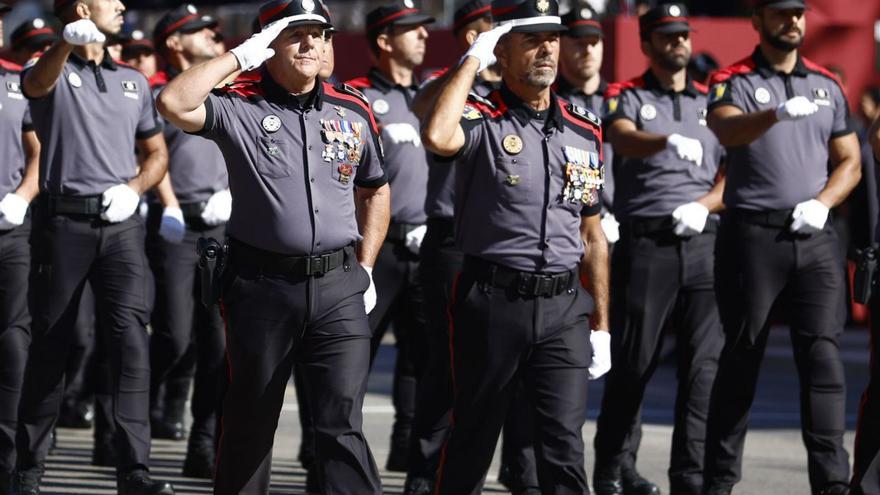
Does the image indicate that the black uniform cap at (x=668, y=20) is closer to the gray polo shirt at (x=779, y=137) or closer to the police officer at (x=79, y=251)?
the gray polo shirt at (x=779, y=137)

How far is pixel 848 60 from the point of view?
55.4ft

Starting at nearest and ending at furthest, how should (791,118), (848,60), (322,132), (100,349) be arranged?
(322,132), (791,118), (100,349), (848,60)

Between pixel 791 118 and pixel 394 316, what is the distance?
247 cm

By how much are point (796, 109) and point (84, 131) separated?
10.1ft

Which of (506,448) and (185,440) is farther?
(185,440)

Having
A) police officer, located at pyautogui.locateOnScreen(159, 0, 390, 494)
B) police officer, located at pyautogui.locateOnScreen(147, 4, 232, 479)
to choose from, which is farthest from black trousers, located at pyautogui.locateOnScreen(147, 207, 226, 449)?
police officer, located at pyautogui.locateOnScreen(159, 0, 390, 494)

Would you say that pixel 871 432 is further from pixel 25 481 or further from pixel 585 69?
pixel 25 481

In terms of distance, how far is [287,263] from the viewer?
20.7ft

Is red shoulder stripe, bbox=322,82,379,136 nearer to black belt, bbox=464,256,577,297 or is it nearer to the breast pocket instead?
the breast pocket

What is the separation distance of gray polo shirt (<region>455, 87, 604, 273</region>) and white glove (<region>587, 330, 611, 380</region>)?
361 millimetres

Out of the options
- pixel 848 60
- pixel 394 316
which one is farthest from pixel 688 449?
pixel 848 60

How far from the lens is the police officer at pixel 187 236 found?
364 inches

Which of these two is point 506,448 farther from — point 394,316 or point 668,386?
point 668,386

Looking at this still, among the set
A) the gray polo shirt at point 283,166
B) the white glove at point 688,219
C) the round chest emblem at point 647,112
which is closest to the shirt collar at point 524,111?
the gray polo shirt at point 283,166
